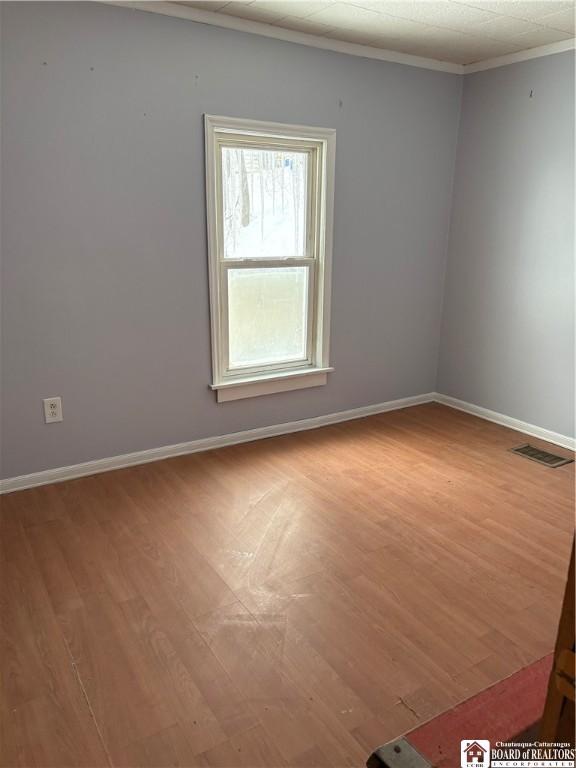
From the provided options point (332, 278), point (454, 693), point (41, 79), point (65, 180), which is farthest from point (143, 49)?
point (454, 693)

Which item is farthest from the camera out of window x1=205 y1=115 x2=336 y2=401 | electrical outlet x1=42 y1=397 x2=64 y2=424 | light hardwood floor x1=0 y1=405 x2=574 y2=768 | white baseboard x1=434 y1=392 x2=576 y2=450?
white baseboard x1=434 y1=392 x2=576 y2=450

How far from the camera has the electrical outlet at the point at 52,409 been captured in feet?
9.58

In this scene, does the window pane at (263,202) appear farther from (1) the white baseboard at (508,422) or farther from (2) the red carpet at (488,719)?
(2) the red carpet at (488,719)

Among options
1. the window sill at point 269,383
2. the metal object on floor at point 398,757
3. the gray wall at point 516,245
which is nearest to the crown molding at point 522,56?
the gray wall at point 516,245

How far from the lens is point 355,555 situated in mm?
2426

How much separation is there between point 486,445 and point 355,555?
161 cm

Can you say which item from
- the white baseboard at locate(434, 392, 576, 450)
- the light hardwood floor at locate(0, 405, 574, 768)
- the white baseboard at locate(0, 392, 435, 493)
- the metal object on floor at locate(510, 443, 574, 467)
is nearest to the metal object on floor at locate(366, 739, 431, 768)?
the light hardwood floor at locate(0, 405, 574, 768)

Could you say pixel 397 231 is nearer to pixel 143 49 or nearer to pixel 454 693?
pixel 143 49

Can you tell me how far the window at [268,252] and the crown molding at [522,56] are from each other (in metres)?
1.19

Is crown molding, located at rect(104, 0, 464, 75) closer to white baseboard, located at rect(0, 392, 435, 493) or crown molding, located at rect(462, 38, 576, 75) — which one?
crown molding, located at rect(462, 38, 576, 75)

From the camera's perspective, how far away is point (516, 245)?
3.74 metres

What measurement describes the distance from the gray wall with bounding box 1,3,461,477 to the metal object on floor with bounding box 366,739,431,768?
7.40 ft

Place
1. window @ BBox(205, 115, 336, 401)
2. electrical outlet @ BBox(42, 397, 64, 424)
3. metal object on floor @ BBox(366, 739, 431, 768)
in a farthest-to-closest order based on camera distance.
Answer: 1. window @ BBox(205, 115, 336, 401)
2. electrical outlet @ BBox(42, 397, 64, 424)
3. metal object on floor @ BBox(366, 739, 431, 768)

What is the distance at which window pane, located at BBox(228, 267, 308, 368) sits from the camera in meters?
3.45
